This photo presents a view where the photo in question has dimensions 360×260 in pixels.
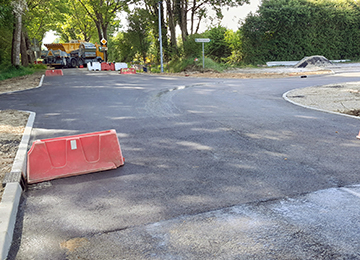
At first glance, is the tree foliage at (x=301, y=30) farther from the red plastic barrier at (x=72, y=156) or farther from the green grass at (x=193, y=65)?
the red plastic barrier at (x=72, y=156)

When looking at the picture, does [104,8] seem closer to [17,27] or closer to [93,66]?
[93,66]

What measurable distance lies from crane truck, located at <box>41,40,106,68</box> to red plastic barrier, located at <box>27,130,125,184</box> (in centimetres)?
3524

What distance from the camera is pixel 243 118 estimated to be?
347 inches

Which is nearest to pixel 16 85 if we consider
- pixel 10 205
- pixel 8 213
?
pixel 10 205

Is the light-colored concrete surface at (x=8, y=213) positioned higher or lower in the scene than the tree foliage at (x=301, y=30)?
lower

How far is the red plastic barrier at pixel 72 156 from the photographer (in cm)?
504

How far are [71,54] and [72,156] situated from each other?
36.7 m

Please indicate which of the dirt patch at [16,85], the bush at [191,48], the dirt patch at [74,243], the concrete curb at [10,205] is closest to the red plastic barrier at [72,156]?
the concrete curb at [10,205]

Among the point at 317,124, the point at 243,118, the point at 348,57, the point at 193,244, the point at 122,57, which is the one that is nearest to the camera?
the point at 193,244

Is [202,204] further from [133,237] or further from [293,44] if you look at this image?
[293,44]

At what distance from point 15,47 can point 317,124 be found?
86.7ft

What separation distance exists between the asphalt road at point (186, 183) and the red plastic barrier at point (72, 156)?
18 centimetres

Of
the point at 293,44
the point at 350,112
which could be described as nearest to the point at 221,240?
the point at 350,112

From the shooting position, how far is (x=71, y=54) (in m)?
39.0
